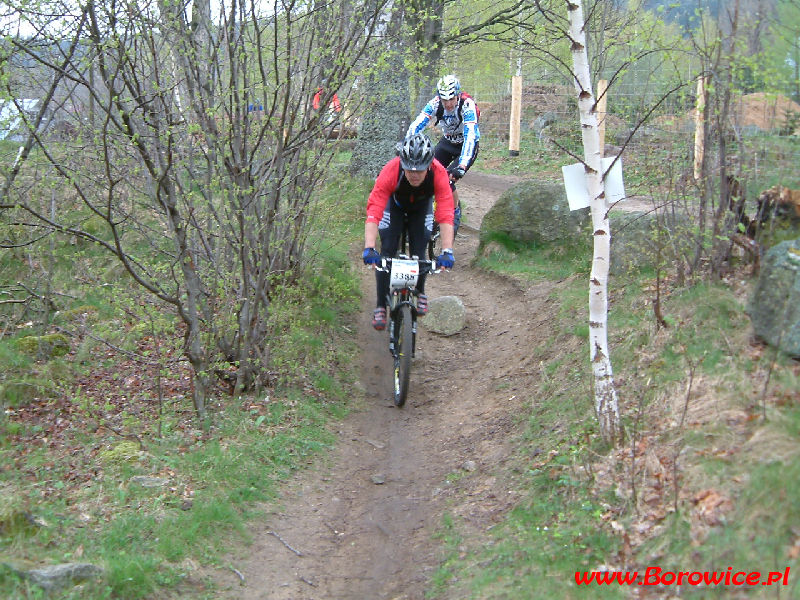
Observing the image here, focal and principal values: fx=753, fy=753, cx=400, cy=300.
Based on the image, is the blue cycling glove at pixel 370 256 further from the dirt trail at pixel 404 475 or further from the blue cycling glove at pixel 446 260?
the dirt trail at pixel 404 475

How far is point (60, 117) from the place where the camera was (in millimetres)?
8438

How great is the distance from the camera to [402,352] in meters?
6.83

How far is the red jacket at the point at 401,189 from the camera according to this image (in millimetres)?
6852

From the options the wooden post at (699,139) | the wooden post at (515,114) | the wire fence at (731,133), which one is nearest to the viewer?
the wire fence at (731,133)

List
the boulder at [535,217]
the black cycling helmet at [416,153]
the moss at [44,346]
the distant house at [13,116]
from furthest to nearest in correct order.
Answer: the boulder at [535,217]
the moss at [44,346]
the black cycling helmet at [416,153]
the distant house at [13,116]

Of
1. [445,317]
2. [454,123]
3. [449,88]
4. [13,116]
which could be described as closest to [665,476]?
[445,317]

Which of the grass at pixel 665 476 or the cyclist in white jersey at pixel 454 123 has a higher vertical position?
the cyclist in white jersey at pixel 454 123

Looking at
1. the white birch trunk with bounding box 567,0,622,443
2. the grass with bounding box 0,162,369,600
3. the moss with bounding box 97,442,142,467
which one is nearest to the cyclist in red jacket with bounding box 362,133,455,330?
the grass with bounding box 0,162,369,600

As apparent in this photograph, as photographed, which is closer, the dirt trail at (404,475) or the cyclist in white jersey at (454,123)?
the dirt trail at (404,475)

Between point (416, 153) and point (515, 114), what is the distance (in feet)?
45.3

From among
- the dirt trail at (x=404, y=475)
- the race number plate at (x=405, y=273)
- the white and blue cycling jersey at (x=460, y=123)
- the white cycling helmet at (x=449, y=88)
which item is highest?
the white cycling helmet at (x=449, y=88)

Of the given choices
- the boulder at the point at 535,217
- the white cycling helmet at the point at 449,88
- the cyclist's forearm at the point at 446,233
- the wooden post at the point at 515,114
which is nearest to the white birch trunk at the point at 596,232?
the cyclist's forearm at the point at 446,233

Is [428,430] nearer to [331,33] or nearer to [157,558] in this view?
[157,558]

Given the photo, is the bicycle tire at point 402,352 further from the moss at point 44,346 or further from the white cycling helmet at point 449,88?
the moss at point 44,346
